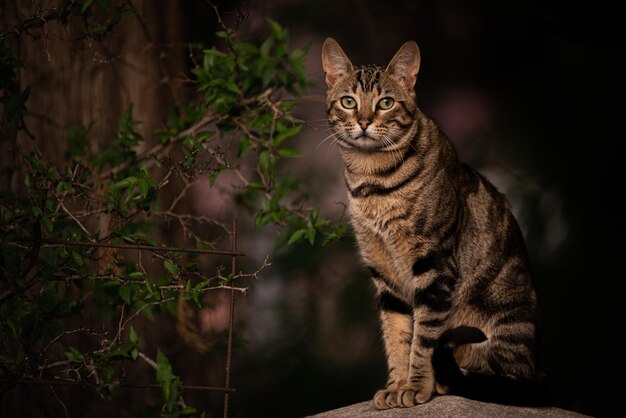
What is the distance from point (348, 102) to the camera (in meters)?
3.81

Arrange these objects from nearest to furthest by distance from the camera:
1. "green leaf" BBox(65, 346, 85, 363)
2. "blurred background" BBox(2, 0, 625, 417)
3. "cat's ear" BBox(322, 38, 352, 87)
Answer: "green leaf" BBox(65, 346, 85, 363), "cat's ear" BBox(322, 38, 352, 87), "blurred background" BBox(2, 0, 625, 417)

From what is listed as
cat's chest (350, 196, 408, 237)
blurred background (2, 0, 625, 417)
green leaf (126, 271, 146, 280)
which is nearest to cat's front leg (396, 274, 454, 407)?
cat's chest (350, 196, 408, 237)

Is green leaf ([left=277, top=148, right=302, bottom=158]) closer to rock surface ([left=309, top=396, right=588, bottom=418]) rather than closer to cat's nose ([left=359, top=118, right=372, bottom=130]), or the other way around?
cat's nose ([left=359, top=118, right=372, bottom=130])

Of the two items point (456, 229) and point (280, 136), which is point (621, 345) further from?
point (280, 136)

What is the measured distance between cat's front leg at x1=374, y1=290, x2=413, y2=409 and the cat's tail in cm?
22

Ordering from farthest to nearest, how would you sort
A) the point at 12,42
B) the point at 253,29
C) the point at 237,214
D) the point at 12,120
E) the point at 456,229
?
the point at 253,29, the point at 237,214, the point at 12,42, the point at 12,120, the point at 456,229

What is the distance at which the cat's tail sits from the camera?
358 centimetres

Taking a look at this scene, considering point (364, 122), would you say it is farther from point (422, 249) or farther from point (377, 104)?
point (422, 249)

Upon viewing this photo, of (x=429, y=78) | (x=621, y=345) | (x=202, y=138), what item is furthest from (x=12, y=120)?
(x=621, y=345)

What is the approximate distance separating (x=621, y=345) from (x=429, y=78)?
7.49 ft

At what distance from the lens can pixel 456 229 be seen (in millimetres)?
3789

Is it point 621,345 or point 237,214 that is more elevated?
point 237,214

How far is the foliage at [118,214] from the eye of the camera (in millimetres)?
3373

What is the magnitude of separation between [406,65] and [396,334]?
121 centimetres
